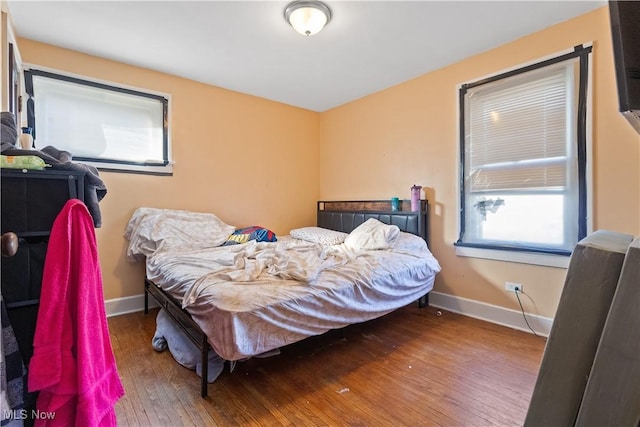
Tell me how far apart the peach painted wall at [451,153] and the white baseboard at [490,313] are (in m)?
0.05

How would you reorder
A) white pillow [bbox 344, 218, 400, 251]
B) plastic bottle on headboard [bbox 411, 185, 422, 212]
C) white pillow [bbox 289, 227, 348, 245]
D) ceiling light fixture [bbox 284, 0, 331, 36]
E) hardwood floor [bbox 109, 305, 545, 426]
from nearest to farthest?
hardwood floor [bbox 109, 305, 545, 426]
ceiling light fixture [bbox 284, 0, 331, 36]
white pillow [bbox 344, 218, 400, 251]
plastic bottle on headboard [bbox 411, 185, 422, 212]
white pillow [bbox 289, 227, 348, 245]

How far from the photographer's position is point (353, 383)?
5.89ft

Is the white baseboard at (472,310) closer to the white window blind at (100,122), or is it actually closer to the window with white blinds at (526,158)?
the window with white blinds at (526,158)

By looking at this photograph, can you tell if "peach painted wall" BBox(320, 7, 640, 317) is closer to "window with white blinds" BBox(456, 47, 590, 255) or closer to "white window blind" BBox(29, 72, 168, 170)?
"window with white blinds" BBox(456, 47, 590, 255)

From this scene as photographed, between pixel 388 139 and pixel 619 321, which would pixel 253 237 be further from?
pixel 619 321

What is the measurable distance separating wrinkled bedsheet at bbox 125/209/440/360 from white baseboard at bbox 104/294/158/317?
1.43ft

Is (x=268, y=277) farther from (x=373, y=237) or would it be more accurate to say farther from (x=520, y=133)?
(x=520, y=133)

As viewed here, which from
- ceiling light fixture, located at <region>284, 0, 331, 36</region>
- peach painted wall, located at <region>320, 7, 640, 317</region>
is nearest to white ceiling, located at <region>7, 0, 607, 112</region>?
ceiling light fixture, located at <region>284, 0, 331, 36</region>

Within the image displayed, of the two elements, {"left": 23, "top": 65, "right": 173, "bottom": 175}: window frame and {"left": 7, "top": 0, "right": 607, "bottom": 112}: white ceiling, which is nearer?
{"left": 7, "top": 0, "right": 607, "bottom": 112}: white ceiling

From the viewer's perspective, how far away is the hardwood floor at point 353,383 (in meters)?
1.51

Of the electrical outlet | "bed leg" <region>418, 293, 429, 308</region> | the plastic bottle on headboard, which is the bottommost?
"bed leg" <region>418, 293, 429, 308</region>

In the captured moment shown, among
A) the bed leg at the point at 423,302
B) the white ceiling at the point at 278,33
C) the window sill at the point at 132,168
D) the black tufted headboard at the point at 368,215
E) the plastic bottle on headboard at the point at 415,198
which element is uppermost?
the white ceiling at the point at 278,33

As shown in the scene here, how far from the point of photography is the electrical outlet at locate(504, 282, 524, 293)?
256cm

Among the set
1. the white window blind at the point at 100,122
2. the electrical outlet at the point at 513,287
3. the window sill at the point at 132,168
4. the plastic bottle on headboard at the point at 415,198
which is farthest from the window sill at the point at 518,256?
the white window blind at the point at 100,122
